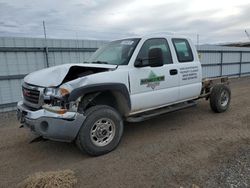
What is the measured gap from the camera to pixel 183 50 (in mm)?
5500

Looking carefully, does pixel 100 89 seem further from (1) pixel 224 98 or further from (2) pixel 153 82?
(1) pixel 224 98

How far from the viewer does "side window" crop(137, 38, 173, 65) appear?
463 centimetres

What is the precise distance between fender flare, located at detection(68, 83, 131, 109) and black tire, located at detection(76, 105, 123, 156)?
0.34m

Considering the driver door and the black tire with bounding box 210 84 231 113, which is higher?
the driver door

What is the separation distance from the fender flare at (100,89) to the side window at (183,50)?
5.88ft

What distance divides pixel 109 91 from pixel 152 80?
3.15 feet

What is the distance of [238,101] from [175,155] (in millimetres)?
5420

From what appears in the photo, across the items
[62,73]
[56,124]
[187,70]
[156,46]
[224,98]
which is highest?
[156,46]

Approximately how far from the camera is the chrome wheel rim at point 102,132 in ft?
13.0

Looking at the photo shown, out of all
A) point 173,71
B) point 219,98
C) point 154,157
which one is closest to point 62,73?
point 154,157

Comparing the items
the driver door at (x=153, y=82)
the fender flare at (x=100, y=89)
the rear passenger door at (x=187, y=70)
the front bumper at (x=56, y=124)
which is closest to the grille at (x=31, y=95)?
the front bumper at (x=56, y=124)

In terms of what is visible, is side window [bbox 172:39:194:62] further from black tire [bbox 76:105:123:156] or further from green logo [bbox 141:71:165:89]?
black tire [bbox 76:105:123:156]

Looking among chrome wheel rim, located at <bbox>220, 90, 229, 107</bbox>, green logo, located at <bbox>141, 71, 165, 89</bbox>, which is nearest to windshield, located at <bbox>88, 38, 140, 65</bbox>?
green logo, located at <bbox>141, 71, 165, 89</bbox>

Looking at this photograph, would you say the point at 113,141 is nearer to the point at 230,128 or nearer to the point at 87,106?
the point at 87,106
